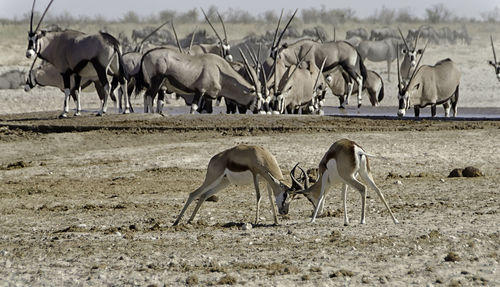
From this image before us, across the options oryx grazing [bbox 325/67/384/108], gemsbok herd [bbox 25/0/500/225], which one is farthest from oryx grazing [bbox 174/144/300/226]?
oryx grazing [bbox 325/67/384/108]

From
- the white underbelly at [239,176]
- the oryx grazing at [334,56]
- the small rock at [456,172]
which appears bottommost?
the small rock at [456,172]

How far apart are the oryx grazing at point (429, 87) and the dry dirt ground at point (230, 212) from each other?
7.46ft

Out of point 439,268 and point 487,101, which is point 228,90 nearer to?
point 487,101

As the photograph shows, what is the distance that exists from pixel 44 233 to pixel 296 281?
2700 millimetres

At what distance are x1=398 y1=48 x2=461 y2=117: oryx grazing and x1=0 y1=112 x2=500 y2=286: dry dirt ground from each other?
2275mm

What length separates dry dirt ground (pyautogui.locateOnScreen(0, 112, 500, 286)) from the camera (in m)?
6.28

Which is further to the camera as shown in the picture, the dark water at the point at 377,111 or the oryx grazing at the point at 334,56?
the oryx grazing at the point at 334,56

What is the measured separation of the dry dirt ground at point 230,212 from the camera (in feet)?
20.6

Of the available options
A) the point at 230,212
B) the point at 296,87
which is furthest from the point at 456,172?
the point at 296,87

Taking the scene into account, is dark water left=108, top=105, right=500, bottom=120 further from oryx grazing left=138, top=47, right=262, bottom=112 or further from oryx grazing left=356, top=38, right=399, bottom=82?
oryx grazing left=356, top=38, right=399, bottom=82

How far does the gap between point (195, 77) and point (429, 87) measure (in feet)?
14.1

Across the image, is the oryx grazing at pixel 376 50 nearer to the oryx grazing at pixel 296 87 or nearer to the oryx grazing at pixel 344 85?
the oryx grazing at pixel 344 85

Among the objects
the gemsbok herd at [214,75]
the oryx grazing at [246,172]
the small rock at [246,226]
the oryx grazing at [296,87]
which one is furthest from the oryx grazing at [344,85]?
the small rock at [246,226]

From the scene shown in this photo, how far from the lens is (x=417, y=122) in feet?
52.7
